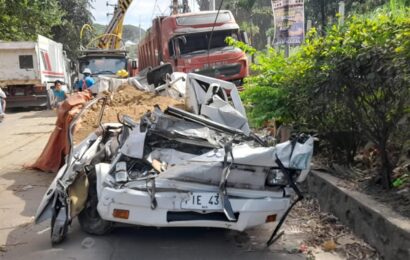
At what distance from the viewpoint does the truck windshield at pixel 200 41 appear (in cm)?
1599

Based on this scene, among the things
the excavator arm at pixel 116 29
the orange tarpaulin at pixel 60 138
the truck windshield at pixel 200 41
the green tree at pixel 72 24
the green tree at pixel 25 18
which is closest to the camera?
the orange tarpaulin at pixel 60 138

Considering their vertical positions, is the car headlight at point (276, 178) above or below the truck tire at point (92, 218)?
above

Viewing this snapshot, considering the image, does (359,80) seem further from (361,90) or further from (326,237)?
(326,237)

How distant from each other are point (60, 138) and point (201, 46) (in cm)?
843

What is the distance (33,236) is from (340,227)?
130 inches

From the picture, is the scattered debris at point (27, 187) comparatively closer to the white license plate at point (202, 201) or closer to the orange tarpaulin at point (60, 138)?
the orange tarpaulin at point (60, 138)

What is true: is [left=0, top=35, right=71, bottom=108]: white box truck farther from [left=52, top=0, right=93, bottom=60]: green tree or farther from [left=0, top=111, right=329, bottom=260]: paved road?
[left=52, top=0, right=93, bottom=60]: green tree

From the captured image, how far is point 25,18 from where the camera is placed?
2858cm

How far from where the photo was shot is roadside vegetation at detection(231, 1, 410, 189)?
15.4 ft

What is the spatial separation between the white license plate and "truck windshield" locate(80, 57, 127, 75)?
17.3 metres

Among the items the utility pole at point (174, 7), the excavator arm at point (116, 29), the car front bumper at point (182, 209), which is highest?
the utility pole at point (174, 7)

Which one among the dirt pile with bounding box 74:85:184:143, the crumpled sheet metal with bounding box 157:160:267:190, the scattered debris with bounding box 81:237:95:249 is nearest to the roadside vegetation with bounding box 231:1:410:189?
the crumpled sheet metal with bounding box 157:160:267:190

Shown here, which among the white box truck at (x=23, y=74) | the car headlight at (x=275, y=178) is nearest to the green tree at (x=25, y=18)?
the white box truck at (x=23, y=74)

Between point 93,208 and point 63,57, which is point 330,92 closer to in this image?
point 93,208
